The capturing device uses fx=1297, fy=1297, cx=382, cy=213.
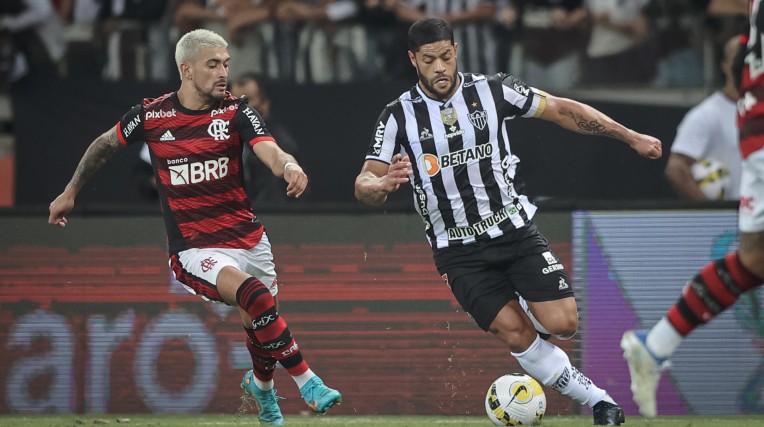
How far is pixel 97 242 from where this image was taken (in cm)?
934

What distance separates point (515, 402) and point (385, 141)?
164 cm

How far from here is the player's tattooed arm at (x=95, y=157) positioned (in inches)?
314

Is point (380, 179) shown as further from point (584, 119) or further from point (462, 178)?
point (584, 119)

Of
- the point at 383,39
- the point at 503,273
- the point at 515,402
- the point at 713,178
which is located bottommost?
the point at 515,402

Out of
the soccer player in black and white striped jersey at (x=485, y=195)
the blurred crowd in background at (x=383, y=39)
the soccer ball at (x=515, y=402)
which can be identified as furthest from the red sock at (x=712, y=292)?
the blurred crowd in background at (x=383, y=39)

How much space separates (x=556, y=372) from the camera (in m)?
7.28

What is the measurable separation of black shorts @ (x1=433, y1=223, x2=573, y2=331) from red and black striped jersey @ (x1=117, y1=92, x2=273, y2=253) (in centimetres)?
134

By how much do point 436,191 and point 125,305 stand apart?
2.89m

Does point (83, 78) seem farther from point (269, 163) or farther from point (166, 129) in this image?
point (269, 163)

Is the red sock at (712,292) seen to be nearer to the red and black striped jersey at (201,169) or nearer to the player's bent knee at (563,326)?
the player's bent knee at (563,326)

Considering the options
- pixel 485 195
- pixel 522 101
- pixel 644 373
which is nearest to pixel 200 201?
pixel 485 195

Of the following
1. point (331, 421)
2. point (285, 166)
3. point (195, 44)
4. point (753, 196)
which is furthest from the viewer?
point (331, 421)

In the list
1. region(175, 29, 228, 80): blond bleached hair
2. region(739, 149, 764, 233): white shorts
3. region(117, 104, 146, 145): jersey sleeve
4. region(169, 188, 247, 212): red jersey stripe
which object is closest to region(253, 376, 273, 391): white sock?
region(169, 188, 247, 212): red jersey stripe

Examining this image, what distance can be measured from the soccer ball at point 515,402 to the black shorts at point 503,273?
356 mm
